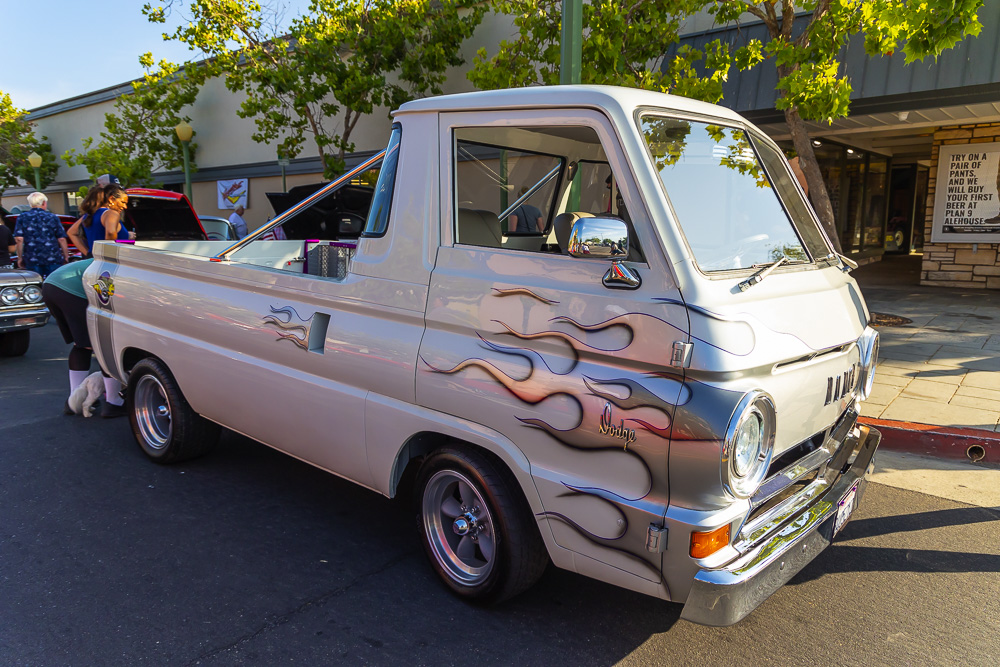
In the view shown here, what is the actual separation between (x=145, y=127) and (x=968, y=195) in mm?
22796

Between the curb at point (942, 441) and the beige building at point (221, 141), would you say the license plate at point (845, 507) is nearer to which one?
the curb at point (942, 441)

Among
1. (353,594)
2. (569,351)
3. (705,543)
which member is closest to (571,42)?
(569,351)

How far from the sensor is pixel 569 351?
2648mm

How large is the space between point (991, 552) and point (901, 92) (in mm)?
8713

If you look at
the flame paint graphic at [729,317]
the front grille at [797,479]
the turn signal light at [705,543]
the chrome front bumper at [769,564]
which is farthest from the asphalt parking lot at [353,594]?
the flame paint graphic at [729,317]

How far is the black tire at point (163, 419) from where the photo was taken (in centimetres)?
472

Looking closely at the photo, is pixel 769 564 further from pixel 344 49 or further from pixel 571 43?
pixel 344 49

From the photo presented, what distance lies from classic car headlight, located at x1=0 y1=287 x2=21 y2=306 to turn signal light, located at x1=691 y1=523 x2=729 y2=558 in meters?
8.82

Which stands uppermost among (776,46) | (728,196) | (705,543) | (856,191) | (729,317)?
Result: (776,46)

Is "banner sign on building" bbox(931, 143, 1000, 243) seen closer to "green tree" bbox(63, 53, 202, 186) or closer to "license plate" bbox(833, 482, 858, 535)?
"license plate" bbox(833, 482, 858, 535)

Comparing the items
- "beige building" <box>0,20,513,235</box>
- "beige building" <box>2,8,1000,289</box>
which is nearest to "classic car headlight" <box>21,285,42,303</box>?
"beige building" <box>2,8,1000,289</box>

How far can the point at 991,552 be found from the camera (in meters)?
3.82

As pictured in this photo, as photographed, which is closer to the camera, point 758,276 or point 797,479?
point 758,276

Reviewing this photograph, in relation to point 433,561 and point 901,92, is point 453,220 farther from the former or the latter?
point 901,92
